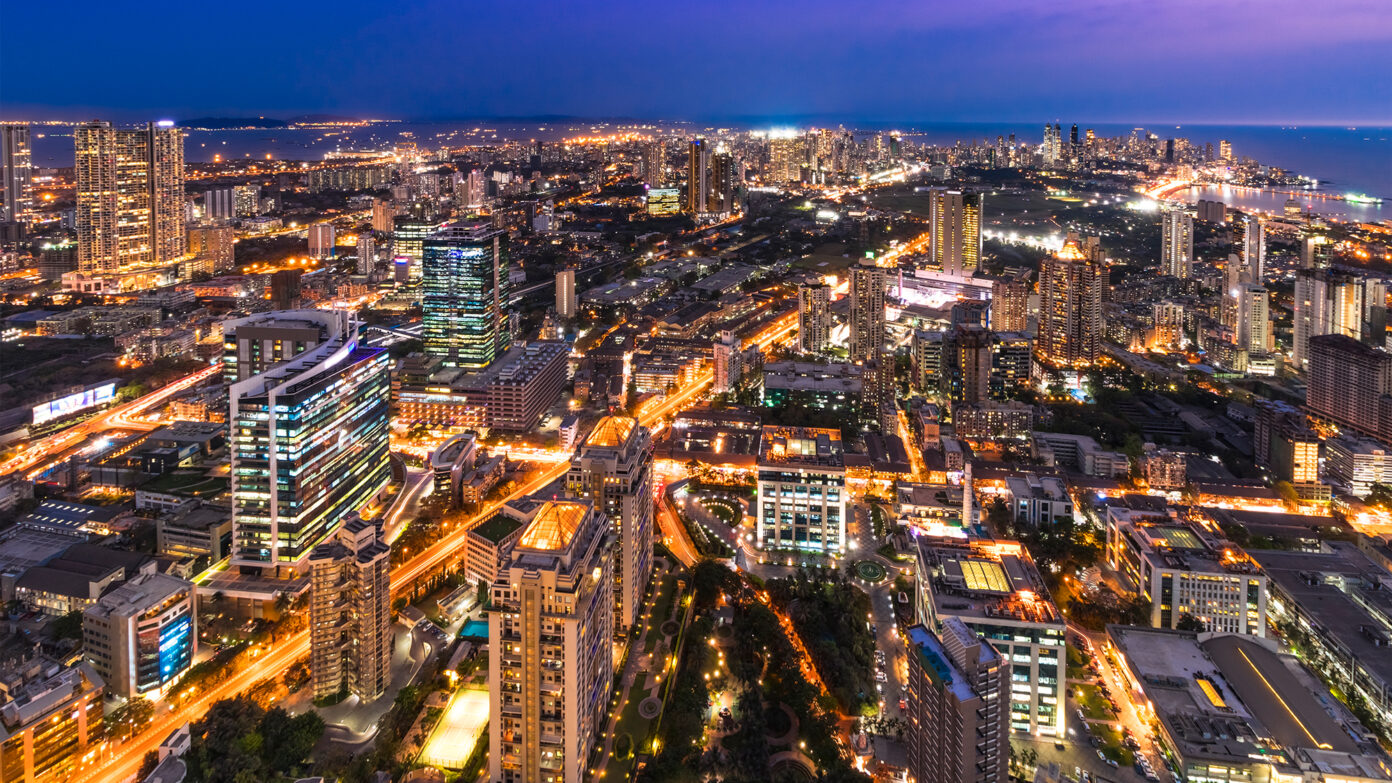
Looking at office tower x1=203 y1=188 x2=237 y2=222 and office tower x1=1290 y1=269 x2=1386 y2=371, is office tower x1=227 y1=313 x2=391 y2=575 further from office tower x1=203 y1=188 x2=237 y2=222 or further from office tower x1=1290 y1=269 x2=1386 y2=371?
office tower x1=203 y1=188 x2=237 y2=222

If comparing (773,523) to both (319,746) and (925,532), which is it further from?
(319,746)

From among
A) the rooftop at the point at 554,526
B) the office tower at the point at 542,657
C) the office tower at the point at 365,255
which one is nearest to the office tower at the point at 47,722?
the office tower at the point at 542,657

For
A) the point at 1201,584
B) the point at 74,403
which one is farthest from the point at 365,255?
the point at 1201,584

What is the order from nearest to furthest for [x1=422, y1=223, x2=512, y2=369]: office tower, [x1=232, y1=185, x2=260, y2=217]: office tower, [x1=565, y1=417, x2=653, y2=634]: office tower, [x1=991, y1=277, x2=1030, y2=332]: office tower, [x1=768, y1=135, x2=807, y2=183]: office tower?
[x1=565, y1=417, x2=653, y2=634]: office tower
[x1=422, y1=223, x2=512, y2=369]: office tower
[x1=991, y1=277, x2=1030, y2=332]: office tower
[x1=232, y1=185, x2=260, y2=217]: office tower
[x1=768, y1=135, x2=807, y2=183]: office tower

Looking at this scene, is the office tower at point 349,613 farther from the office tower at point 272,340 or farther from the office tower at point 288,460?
the office tower at point 272,340

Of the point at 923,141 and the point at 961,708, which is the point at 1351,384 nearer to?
the point at 961,708

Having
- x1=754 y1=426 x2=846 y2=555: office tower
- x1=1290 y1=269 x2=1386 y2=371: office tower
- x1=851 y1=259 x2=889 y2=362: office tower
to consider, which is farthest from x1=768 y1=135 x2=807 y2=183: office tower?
x1=754 y1=426 x2=846 y2=555: office tower
